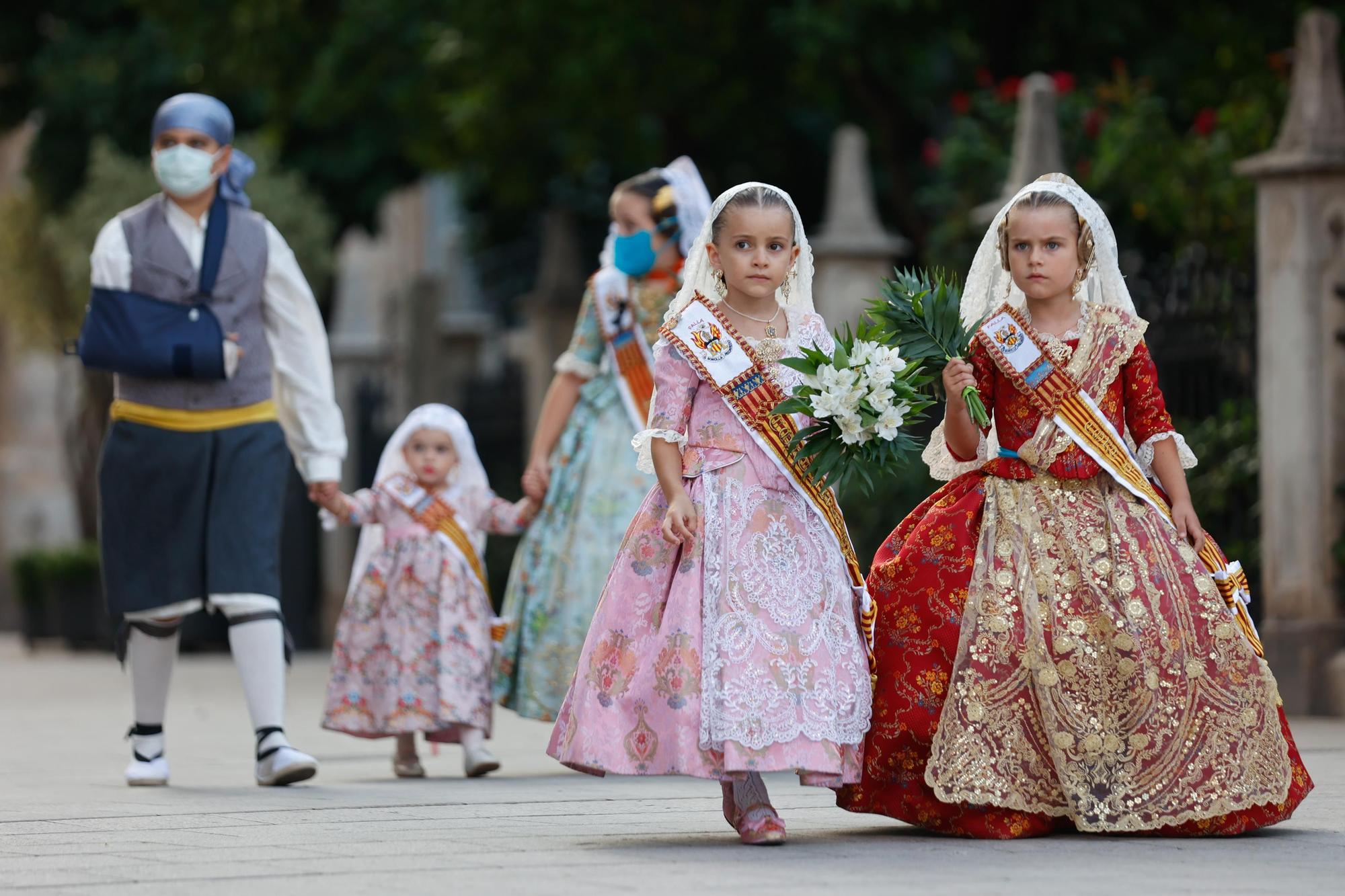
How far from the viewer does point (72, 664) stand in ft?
62.1

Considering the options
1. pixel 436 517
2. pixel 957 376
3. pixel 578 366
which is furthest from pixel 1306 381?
pixel 957 376

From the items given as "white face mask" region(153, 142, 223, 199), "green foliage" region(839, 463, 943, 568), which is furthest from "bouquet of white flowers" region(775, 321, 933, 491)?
"green foliage" region(839, 463, 943, 568)

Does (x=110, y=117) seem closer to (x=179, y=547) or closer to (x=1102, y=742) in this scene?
(x=179, y=547)

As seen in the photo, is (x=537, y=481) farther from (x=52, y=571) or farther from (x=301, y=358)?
(x=52, y=571)

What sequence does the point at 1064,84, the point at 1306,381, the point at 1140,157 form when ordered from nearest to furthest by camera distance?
the point at 1306,381
the point at 1140,157
the point at 1064,84

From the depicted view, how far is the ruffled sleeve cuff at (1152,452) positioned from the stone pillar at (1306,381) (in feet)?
13.2

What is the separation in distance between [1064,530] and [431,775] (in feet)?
9.97

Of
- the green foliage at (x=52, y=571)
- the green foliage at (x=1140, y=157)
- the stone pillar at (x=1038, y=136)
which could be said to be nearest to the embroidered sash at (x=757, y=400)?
the green foliage at (x=1140, y=157)

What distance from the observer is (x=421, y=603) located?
28.1ft

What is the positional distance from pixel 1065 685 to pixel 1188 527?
541mm

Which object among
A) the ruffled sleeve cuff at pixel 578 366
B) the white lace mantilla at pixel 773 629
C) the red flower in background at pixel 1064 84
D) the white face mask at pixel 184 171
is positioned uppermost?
the red flower in background at pixel 1064 84

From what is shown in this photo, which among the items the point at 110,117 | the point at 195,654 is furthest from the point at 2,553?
the point at 195,654

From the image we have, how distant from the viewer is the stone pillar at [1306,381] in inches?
404

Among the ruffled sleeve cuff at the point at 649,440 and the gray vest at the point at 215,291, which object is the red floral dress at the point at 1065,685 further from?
the gray vest at the point at 215,291
